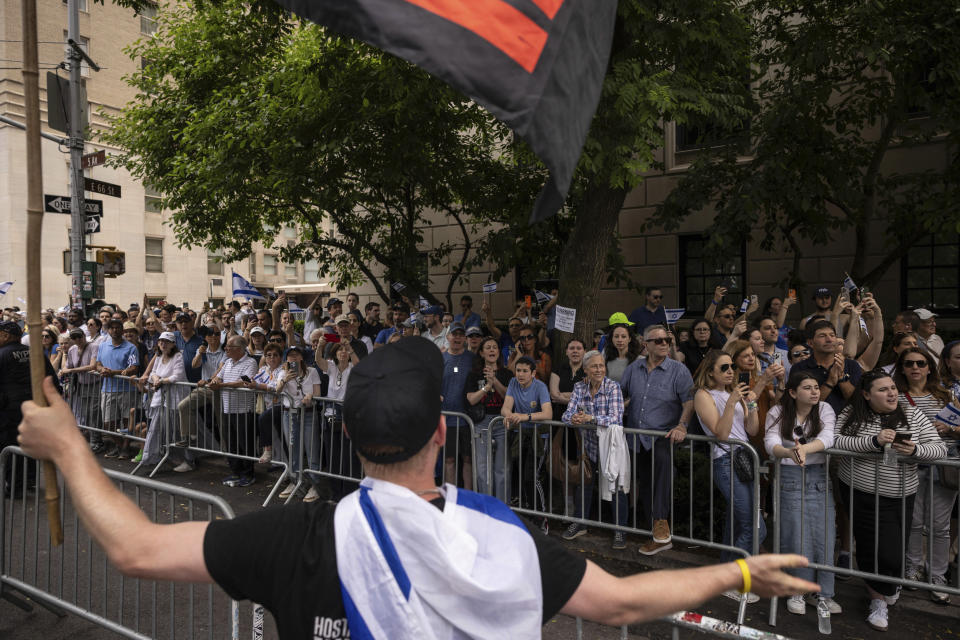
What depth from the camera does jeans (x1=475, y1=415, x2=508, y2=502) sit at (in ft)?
22.5

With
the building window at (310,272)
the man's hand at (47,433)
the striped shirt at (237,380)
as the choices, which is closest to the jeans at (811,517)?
the man's hand at (47,433)

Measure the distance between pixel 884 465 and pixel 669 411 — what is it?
187cm

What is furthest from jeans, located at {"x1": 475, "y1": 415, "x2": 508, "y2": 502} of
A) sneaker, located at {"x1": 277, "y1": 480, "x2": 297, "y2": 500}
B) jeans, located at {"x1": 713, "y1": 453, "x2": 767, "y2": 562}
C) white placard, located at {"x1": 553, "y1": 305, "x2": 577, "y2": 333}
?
sneaker, located at {"x1": 277, "y1": 480, "x2": 297, "y2": 500}

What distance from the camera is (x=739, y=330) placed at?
311 inches

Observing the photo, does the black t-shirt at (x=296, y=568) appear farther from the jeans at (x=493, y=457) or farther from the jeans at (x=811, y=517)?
the jeans at (x=493, y=457)

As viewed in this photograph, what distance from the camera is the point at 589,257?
361 inches

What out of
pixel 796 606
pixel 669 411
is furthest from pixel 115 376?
pixel 796 606

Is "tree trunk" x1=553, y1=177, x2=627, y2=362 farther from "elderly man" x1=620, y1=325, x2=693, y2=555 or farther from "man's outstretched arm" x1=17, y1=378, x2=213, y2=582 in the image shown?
"man's outstretched arm" x1=17, y1=378, x2=213, y2=582

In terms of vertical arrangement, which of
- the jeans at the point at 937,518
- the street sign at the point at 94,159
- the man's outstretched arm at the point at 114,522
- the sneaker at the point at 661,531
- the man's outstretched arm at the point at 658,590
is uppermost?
the street sign at the point at 94,159

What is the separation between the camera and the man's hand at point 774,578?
1.63m

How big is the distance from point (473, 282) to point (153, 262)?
25046mm

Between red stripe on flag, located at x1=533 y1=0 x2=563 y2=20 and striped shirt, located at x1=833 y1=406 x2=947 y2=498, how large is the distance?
4.43 metres

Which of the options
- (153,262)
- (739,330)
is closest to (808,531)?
(739,330)

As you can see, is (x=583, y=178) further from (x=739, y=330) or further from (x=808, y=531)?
(x=808, y=531)
